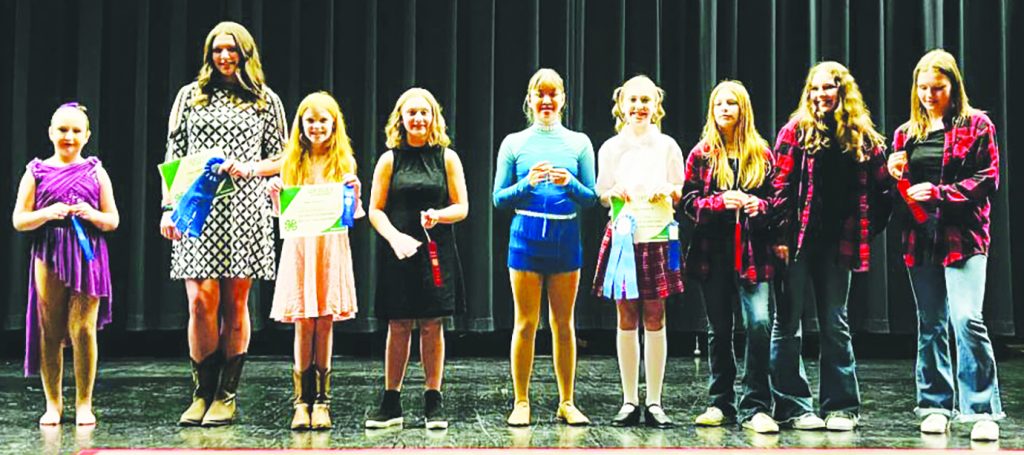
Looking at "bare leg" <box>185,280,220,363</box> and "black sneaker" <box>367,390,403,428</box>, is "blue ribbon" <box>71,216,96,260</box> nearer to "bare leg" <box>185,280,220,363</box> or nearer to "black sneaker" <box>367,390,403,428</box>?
"bare leg" <box>185,280,220,363</box>

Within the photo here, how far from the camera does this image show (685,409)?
426 centimetres

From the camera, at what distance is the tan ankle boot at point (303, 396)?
144 inches

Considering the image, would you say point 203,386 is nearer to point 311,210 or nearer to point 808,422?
point 311,210

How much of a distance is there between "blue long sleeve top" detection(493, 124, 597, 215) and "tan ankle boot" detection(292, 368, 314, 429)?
94 centimetres

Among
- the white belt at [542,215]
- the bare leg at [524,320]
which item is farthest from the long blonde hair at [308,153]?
the bare leg at [524,320]

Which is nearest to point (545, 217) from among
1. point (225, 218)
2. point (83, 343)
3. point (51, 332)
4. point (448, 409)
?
point (448, 409)

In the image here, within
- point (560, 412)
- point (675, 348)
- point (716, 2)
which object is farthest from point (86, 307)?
point (716, 2)

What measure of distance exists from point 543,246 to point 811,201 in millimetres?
965

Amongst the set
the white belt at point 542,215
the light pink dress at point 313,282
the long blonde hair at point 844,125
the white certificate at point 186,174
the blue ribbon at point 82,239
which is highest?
the long blonde hair at point 844,125

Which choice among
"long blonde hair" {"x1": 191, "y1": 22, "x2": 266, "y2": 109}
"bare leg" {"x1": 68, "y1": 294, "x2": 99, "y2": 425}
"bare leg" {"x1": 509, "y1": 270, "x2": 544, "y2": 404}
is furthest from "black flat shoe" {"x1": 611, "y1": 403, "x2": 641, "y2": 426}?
"bare leg" {"x1": 68, "y1": 294, "x2": 99, "y2": 425}

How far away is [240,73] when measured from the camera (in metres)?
3.73

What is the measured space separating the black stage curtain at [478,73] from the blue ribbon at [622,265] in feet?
8.58

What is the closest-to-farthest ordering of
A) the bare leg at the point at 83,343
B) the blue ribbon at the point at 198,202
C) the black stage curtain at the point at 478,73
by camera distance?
the blue ribbon at the point at 198,202, the bare leg at the point at 83,343, the black stage curtain at the point at 478,73

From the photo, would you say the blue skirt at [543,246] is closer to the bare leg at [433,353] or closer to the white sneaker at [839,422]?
the bare leg at [433,353]
